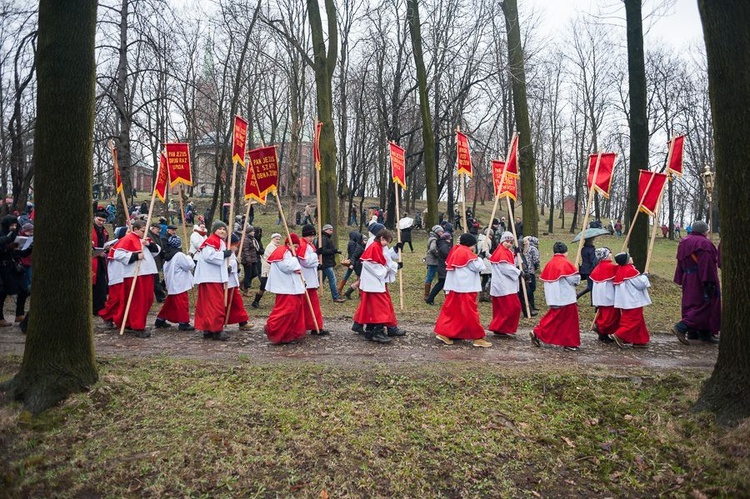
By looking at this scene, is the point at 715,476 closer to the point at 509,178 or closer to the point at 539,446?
the point at 539,446

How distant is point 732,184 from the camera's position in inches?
205

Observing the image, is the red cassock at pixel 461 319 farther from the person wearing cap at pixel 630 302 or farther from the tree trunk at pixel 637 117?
the tree trunk at pixel 637 117

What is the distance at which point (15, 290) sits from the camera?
9.43 m

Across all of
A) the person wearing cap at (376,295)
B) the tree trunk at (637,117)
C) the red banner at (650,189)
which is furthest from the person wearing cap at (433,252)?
the tree trunk at (637,117)

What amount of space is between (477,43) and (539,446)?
22.6 meters

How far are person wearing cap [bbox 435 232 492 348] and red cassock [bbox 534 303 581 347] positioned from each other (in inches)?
40.6

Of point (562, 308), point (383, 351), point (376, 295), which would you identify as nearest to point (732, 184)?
point (562, 308)

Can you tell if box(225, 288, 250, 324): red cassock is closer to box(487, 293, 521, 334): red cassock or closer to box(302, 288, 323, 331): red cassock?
box(302, 288, 323, 331): red cassock

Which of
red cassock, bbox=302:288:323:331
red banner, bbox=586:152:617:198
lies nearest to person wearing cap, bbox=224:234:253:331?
red cassock, bbox=302:288:323:331

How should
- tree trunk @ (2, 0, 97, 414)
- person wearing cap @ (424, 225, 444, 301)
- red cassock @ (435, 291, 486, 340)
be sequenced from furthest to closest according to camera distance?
1. person wearing cap @ (424, 225, 444, 301)
2. red cassock @ (435, 291, 486, 340)
3. tree trunk @ (2, 0, 97, 414)

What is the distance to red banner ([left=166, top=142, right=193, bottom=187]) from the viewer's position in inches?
386

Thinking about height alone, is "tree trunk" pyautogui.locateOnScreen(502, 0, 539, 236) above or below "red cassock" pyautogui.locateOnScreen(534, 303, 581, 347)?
above

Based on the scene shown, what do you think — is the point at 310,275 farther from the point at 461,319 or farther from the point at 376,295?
the point at 461,319

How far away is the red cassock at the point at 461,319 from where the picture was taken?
8.73 metres
